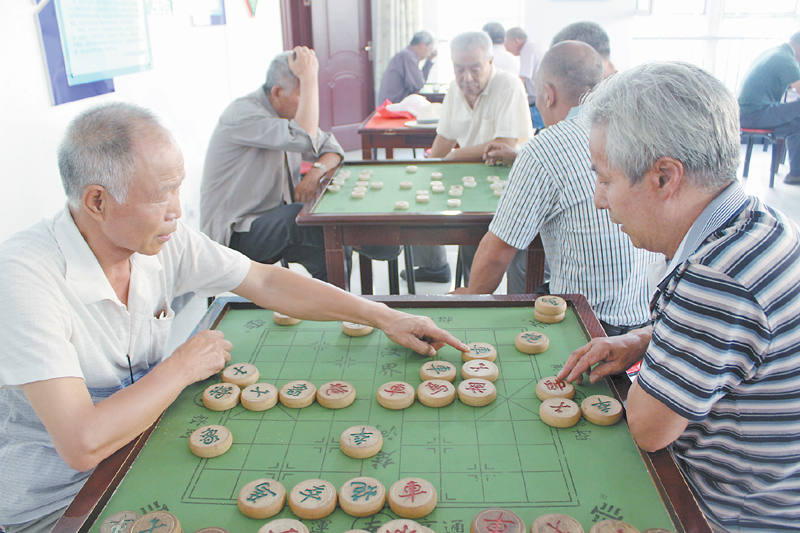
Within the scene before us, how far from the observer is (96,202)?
53.4 inches

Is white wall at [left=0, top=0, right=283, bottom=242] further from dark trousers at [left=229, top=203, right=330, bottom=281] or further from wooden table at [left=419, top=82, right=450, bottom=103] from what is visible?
wooden table at [left=419, top=82, right=450, bottom=103]

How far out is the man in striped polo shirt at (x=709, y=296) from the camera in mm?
1060

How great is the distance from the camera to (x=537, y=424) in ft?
4.19

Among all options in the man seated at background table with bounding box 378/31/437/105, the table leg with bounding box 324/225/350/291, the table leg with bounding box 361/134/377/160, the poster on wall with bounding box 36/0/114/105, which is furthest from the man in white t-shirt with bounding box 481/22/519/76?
the poster on wall with bounding box 36/0/114/105

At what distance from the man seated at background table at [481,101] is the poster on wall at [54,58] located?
2.12 meters

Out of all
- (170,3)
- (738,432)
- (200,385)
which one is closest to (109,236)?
(200,385)

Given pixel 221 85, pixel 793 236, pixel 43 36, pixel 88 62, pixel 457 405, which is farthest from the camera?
pixel 221 85

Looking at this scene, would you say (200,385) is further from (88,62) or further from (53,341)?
(88,62)

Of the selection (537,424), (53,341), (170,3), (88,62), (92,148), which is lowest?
(537,424)

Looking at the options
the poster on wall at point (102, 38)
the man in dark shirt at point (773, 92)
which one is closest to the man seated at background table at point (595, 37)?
the poster on wall at point (102, 38)

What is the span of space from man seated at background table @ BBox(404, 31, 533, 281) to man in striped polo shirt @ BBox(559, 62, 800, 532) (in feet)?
8.37

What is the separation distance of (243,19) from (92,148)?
4604 millimetres

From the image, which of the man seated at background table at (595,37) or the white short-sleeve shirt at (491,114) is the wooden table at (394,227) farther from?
the man seated at background table at (595,37)

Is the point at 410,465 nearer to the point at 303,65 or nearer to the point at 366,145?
the point at 303,65
